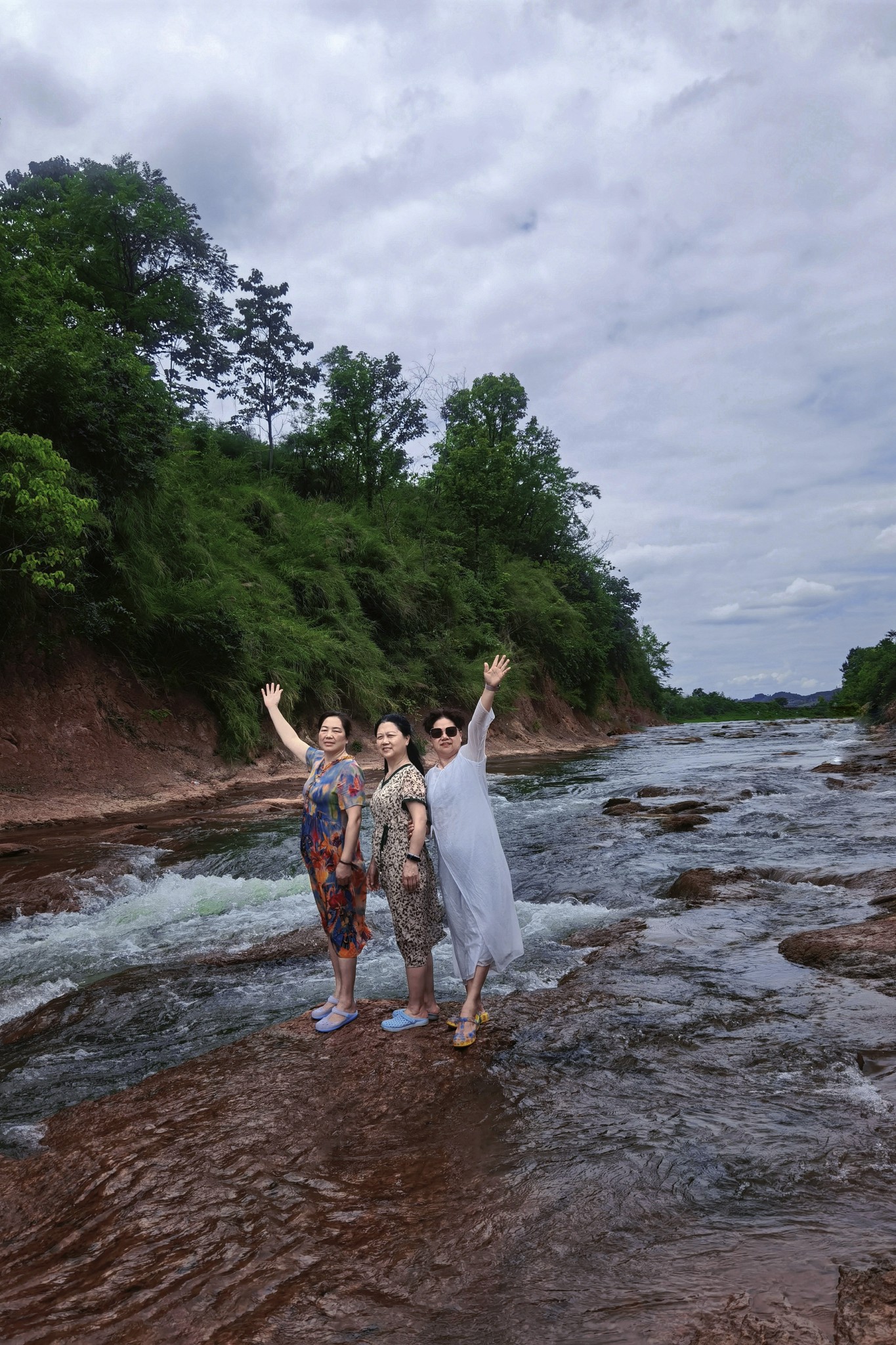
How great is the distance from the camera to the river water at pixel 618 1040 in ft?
8.05

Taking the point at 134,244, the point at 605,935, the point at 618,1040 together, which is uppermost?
the point at 134,244

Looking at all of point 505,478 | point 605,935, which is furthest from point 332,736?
point 505,478

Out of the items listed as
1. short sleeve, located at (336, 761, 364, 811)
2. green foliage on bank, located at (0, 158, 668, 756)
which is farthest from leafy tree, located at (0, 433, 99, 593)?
short sleeve, located at (336, 761, 364, 811)

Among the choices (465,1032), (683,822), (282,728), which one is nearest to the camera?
(465,1032)

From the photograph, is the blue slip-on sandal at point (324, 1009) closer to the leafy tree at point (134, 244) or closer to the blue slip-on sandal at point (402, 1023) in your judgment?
the blue slip-on sandal at point (402, 1023)

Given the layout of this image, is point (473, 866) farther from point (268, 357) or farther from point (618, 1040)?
point (268, 357)

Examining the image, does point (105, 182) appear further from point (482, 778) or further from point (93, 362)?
point (482, 778)

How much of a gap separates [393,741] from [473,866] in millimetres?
865

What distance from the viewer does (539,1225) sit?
269cm

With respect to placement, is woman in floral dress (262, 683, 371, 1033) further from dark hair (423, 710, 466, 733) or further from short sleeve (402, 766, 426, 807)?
dark hair (423, 710, 466, 733)

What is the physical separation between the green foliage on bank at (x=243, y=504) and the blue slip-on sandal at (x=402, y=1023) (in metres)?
10.7

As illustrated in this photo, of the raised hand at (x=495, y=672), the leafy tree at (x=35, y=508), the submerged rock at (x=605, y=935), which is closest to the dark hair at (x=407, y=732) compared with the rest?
the raised hand at (x=495, y=672)

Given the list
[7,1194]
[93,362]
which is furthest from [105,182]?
[7,1194]

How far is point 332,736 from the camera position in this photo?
16.4 feet
